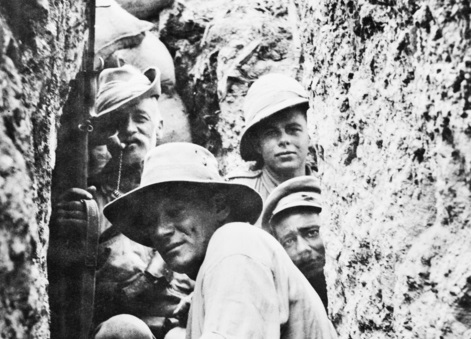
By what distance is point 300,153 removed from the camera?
392 centimetres

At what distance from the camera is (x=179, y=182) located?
287 centimetres

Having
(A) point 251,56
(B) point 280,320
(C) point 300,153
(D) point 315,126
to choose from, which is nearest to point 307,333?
(B) point 280,320

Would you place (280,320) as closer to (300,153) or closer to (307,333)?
(307,333)

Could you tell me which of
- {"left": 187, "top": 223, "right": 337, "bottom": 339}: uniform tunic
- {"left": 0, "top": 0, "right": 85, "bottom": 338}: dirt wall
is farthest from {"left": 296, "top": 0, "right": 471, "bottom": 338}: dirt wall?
{"left": 0, "top": 0, "right": 85, "bottom": 338}: dirt wall

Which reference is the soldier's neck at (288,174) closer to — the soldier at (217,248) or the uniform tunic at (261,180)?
the uniform tunic at (261,180)

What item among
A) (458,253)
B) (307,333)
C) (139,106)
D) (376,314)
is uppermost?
(458,253)

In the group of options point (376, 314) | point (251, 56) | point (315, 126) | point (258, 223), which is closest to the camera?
point (376, 314)

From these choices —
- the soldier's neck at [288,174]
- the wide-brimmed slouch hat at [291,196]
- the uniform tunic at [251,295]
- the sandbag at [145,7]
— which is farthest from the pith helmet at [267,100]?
the sandbag at [145,7]

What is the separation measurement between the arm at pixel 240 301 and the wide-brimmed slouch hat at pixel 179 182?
1.96 feet

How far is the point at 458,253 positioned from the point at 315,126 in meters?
1.01

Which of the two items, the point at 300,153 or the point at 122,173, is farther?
the point at 122,173

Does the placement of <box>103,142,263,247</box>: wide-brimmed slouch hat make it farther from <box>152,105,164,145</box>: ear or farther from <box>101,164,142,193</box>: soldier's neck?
<box>152,105,164,145</box>: ear

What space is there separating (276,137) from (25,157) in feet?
6.50

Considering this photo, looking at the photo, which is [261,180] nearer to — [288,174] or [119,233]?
[288,174]
